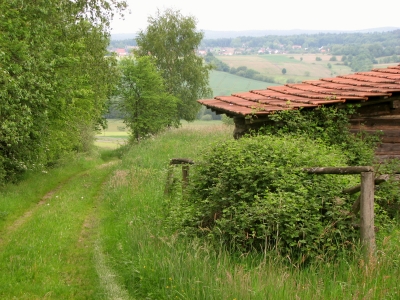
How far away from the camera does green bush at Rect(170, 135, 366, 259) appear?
660 centimetres

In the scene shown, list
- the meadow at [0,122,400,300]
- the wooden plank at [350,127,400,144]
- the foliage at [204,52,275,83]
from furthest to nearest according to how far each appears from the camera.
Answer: the foliage at [204,52,275,83] → the wooden plank at [350,127,400,144] → the meadow at [0,122,400,300]

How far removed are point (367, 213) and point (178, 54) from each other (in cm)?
4255

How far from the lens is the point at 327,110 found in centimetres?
986

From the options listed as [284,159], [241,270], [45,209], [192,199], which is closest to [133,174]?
[45,209]

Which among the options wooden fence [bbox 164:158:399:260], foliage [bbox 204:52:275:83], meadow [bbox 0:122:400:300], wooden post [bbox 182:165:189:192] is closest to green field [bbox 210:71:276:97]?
foliage [bbox 204:52:275:83]

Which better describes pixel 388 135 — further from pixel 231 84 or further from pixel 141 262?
pixel 231 84

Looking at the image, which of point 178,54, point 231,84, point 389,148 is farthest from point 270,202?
point 231,84

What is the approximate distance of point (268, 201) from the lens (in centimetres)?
680

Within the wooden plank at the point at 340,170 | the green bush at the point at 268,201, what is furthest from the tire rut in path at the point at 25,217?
the wooden plank at the point at 340,170

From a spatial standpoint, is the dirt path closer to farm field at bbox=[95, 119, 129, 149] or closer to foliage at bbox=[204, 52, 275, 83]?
farm field at bbox=[95, 119, 129, 149]

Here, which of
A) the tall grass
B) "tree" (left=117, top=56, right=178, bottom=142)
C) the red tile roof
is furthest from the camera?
"tree" (left=117, top=56, right=178, bottom=142)

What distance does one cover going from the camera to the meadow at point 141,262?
5562 mm

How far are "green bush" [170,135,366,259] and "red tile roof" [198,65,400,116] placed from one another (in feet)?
5.78

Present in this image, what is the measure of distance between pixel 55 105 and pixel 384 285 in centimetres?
1468
